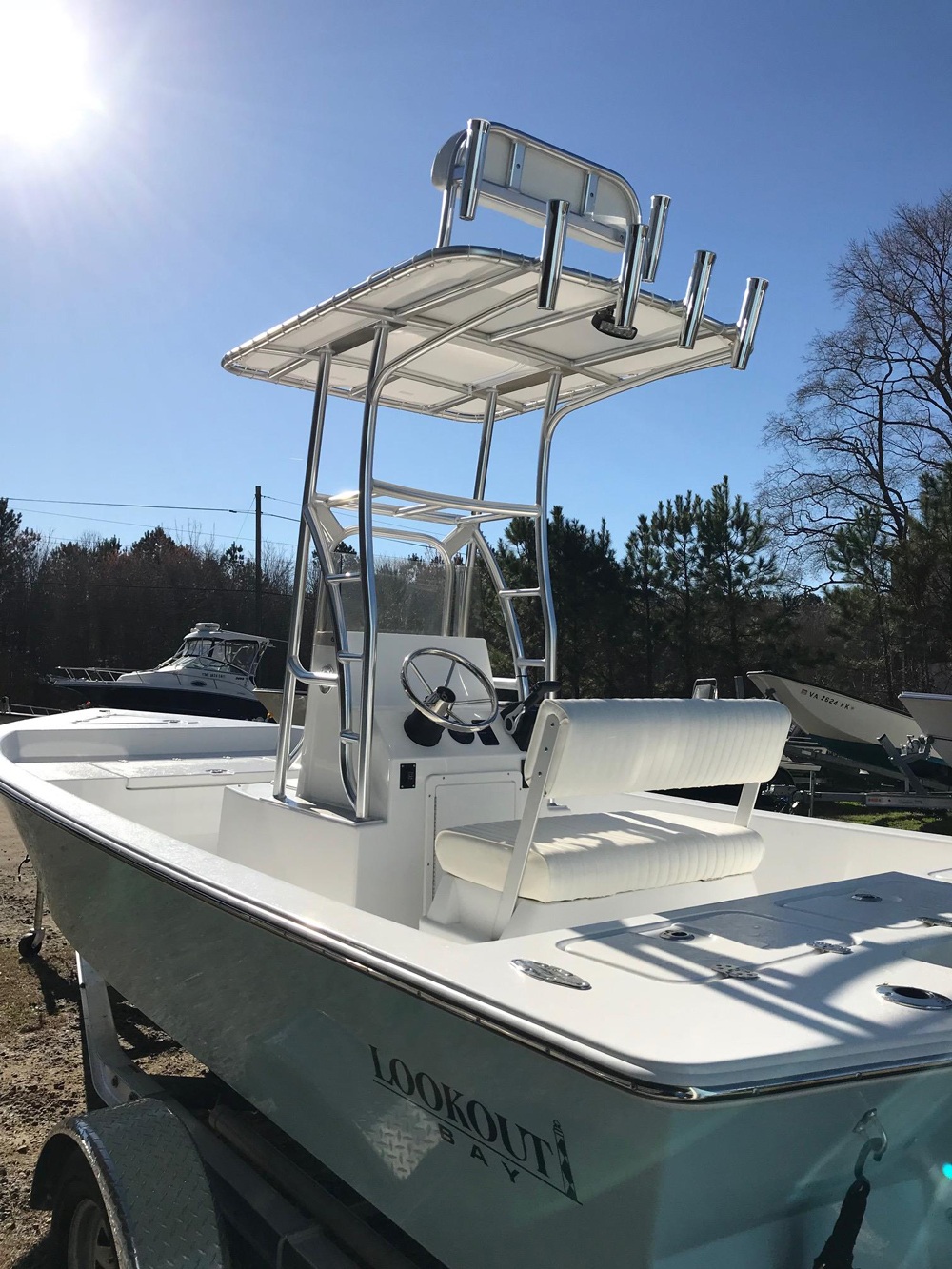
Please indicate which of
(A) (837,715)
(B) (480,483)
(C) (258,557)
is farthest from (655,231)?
(C) (258,557)

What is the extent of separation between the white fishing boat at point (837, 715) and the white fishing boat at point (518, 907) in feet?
29.3

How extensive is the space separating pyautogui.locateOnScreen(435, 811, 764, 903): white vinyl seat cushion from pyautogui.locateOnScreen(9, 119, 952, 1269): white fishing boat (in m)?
0.01

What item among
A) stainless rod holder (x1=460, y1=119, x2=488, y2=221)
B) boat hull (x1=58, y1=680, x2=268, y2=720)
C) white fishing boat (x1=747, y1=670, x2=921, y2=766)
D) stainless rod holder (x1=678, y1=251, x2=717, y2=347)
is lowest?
boat hull (x1=58, y1=680, x2=268, y2=720)

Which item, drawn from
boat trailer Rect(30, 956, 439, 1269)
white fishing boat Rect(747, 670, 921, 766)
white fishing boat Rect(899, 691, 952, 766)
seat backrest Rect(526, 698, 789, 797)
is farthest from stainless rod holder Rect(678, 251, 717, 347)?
white fishing boat Rect(747, 670, 921, 766)

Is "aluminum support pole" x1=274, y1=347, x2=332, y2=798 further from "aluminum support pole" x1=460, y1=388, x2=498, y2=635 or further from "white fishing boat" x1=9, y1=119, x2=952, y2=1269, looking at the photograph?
"aluminum support pole" x1=460, y1=388, x2=498, y2=635

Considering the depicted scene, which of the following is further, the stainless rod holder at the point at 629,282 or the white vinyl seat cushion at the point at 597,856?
the stainless rod holder at the point at 629,282

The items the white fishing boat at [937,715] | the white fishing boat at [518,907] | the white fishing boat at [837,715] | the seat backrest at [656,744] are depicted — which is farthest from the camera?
the white fishing boat at [837,715]

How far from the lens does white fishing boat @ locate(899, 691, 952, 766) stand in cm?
980

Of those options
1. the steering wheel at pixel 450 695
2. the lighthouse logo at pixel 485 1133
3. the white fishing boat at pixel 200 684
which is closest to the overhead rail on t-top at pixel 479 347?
the steering wheel at pixel 450 695

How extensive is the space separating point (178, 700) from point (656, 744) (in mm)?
16349

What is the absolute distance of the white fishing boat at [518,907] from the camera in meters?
1.30

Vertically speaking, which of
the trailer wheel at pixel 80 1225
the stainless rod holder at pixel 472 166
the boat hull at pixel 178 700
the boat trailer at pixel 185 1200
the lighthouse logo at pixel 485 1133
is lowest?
the boat hull at pixel 178 700

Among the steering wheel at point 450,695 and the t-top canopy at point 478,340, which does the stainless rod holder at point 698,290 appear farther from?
the steering wheel at point 450,695

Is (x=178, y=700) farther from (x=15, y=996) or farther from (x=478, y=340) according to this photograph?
(x=478, y=340)
